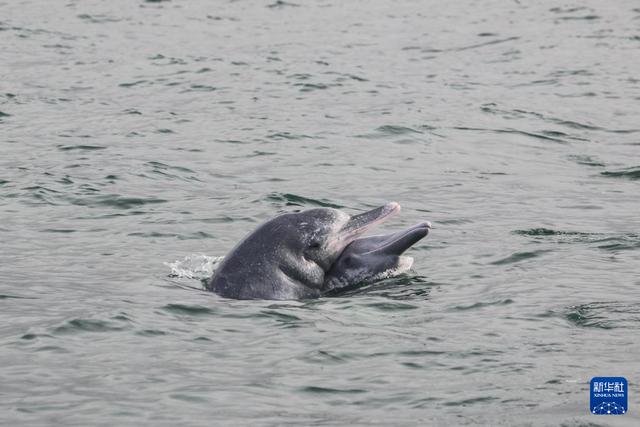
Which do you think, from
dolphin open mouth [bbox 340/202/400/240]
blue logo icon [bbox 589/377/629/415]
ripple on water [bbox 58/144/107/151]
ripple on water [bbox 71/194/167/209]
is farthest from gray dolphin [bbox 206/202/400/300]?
ripple on water [bbox 58/144/107/151]

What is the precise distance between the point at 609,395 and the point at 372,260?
4355 mm

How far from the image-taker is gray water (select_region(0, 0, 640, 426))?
9656 millimetres

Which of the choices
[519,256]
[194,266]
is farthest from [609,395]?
[194,266]

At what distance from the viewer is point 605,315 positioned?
11.5 metres

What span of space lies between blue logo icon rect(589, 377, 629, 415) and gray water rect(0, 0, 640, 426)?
86 mm

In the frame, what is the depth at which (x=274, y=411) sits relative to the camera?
29.9ft

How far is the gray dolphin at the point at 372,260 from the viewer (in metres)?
12.9

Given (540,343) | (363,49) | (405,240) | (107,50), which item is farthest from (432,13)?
(540,343)

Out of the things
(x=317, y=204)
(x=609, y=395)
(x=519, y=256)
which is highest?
(x=609, y=395)

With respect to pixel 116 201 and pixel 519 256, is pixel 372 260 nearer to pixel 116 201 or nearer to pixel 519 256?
pixel 519 256

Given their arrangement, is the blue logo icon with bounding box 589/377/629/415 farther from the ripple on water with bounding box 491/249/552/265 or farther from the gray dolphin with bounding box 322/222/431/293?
the ripple on water with bounding box 491/249/552/265

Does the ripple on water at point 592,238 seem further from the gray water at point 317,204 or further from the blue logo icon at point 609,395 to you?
the blue logo icon at point 609,395

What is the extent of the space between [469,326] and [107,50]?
20.6 metres

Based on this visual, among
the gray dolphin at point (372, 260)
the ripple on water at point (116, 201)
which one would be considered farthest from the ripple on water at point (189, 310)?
the ripple on water at point (116, 201)
